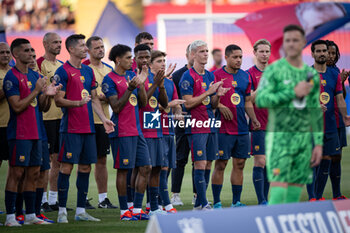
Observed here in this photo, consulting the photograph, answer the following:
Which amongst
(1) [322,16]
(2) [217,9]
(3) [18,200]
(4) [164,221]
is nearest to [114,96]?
(3) [18,200]

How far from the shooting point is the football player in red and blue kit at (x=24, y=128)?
24.9ft

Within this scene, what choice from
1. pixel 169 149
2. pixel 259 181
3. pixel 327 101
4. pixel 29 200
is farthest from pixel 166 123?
pixel 327 101

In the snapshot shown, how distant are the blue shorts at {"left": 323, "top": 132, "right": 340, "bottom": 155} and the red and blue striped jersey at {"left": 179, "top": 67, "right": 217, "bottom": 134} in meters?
1.44

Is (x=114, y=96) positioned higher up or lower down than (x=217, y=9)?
lower down

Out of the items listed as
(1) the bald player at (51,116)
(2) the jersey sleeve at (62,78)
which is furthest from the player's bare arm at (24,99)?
(1) the bald player at (51,116)

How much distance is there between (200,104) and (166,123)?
0.50 m

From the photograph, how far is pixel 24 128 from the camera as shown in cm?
763

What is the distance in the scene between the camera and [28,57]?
776cm

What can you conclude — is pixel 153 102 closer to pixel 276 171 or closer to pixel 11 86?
pixel 11 86

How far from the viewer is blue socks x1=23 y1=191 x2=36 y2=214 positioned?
7.71 m

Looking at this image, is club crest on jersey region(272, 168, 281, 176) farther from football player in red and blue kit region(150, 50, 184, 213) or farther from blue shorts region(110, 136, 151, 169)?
football player in red and blue kit region(150, 50, 184, 213)

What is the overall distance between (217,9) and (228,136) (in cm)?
1882

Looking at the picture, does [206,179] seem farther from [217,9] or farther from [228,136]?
[217,9]

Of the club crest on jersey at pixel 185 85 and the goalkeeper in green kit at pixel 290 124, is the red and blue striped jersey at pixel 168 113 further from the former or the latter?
the goalkeeper in green kit at pixel 290 124
